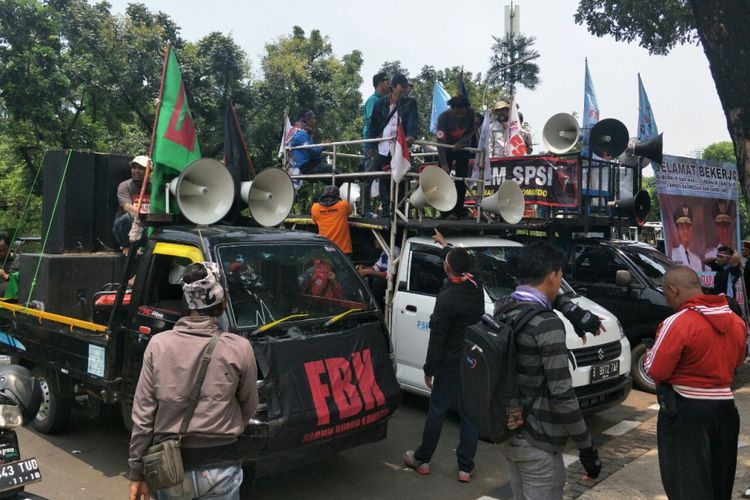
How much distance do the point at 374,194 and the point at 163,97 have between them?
11.2 ft

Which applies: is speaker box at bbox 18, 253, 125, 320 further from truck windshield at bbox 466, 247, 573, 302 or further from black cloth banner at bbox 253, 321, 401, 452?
truck windshield at bbox 466, 247, 573, 302

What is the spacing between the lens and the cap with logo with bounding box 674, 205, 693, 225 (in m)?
8.20

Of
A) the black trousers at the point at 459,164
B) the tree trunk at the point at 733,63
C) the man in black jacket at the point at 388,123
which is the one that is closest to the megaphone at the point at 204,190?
the man in black jacket at the point at 388,123

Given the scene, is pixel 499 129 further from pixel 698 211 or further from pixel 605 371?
pixel 605 371

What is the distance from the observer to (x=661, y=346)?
3.19 m

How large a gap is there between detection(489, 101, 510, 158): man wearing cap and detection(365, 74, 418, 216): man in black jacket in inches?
124

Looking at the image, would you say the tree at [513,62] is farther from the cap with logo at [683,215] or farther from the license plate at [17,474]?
the license plate at [17,474]

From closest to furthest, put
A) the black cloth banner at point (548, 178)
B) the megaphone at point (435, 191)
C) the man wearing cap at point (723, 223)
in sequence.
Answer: the megaphone at point (435, 191) → the black cloth banner at point (548, 178) → the man wearing cap at point (723, 223)

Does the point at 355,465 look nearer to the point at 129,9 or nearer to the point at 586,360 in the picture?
the point at 586,360

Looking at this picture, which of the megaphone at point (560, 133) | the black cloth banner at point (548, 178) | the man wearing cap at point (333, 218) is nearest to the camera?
the man wearing cap at point (333, 218)

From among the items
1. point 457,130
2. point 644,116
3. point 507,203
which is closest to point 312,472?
point 507,203

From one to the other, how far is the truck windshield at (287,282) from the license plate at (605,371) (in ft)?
7.07

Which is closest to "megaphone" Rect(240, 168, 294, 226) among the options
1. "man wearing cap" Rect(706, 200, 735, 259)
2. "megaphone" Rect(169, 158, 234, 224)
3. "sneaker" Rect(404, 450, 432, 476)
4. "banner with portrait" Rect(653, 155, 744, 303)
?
"megaphone" Rect(169, 158, 234, 224)

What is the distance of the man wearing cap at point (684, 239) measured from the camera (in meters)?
8.20
